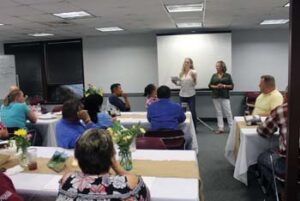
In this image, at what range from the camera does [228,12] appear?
5.00m

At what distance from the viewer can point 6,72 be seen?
816 centimetres

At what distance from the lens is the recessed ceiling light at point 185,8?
4.43 meters

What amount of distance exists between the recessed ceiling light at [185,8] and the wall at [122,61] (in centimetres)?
306

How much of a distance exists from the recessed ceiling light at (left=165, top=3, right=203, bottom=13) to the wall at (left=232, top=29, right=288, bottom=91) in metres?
3.17

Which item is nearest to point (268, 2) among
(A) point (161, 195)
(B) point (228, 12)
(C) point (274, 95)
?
(B) point (228, 12)

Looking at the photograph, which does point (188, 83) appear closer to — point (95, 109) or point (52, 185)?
point (95, 109)

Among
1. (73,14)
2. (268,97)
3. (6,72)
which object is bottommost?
(268,97)

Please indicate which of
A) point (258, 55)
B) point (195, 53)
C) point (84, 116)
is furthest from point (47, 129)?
point (258, 55)

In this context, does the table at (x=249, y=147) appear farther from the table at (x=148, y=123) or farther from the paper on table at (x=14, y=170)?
the paper on table at (x=14, y=170)

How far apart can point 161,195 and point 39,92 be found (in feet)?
25.6

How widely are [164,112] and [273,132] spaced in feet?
4.07

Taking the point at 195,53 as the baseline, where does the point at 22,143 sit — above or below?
below

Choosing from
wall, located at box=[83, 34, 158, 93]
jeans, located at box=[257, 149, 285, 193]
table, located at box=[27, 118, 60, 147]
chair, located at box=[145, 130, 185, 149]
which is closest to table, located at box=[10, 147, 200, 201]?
jeans, located at box=[257, 149, 285, 193]

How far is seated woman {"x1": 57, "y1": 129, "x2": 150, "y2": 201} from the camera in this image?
4.57ft
